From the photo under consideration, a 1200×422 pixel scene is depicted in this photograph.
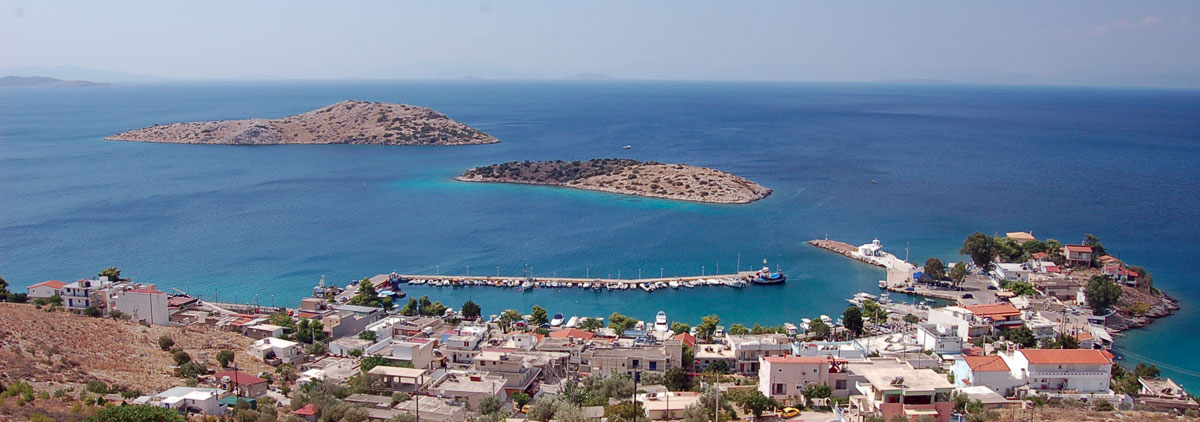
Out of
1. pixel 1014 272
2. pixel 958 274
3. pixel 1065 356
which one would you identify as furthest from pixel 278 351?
pixel 1014 272

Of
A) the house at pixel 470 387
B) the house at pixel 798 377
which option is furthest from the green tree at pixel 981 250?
the house at pixel 470 387

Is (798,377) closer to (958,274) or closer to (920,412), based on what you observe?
(920,412)

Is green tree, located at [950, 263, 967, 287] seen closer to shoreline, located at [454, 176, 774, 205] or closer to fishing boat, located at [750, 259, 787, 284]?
fishing boat, located at [750, 259, 787, 284]

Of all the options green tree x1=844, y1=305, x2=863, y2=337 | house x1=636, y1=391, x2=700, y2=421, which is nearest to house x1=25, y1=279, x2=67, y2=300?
house x1=636, y1=391, x2=700, y2=421

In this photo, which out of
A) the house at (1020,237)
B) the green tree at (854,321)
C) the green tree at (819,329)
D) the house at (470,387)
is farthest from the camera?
the house at (1020,237)

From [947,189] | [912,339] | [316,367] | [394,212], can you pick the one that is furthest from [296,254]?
[947,189]

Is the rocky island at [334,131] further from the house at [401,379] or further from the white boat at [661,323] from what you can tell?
the house at [401,379]
